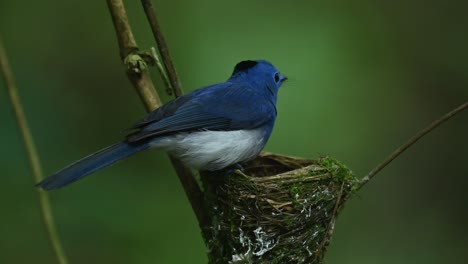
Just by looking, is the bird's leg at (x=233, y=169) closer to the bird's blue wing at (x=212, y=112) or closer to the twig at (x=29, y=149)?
the bird's blue wing at (x=212, y=112)

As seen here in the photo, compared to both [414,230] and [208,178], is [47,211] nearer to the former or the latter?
[208,178]

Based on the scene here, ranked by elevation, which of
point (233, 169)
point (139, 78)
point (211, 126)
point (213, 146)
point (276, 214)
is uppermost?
point (139, 78)

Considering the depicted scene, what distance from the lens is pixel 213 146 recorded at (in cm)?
408

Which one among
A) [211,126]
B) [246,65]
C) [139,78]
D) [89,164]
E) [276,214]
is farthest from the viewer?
[246,65]

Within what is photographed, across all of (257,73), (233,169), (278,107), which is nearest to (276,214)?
(233,169)

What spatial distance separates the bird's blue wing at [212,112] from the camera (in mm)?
3783

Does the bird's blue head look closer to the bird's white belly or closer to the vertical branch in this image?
the bird's white belly

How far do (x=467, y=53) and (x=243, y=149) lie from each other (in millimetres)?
2878

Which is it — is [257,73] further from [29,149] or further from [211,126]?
[29,149]

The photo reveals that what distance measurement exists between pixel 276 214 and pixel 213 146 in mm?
604

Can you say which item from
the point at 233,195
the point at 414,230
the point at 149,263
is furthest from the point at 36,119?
the point at 414,230

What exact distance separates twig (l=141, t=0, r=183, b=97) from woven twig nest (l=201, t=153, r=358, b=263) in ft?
2.03

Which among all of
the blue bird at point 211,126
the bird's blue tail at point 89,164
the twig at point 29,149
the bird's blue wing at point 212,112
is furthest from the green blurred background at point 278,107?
the twig at point 29,149

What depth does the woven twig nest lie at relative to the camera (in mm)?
3684
